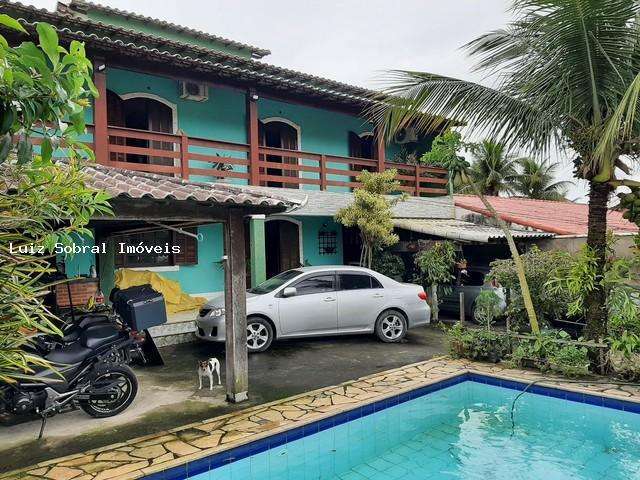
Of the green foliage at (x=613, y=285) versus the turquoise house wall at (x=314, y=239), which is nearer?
the green foliage at (x=613, y=285)

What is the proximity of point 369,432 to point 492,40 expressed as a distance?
19.9 feet

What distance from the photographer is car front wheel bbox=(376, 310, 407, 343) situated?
31.4ft

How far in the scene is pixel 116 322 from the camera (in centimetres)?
644

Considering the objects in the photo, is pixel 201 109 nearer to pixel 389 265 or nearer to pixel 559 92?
pixel 389 265

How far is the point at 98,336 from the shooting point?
5.79 metres

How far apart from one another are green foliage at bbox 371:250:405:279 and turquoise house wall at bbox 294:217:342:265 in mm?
2158

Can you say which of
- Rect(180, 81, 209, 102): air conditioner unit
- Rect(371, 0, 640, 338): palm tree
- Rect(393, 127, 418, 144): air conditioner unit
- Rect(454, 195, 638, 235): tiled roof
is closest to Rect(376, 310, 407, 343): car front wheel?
Rect(371, 0, 640, 338): palm tree

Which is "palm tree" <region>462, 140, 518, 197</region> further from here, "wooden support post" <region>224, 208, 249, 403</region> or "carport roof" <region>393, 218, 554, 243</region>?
"wooden support post" <region>224, 208, 249, 403</region>

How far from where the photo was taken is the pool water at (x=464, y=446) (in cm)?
470

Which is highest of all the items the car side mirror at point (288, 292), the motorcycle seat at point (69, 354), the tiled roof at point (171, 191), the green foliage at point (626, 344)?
the tiled roof at point (171, 191)

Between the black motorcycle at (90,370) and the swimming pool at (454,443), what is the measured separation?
1.90 metres

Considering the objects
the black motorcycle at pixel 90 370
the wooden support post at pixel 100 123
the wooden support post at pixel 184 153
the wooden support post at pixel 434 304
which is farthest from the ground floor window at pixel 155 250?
the wooden support post at pixel 434 304

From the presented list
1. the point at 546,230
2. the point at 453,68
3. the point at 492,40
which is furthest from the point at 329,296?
the point at 546,230

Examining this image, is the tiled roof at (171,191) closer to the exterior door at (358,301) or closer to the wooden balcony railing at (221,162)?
the wooden balcony railing at (221,162)
